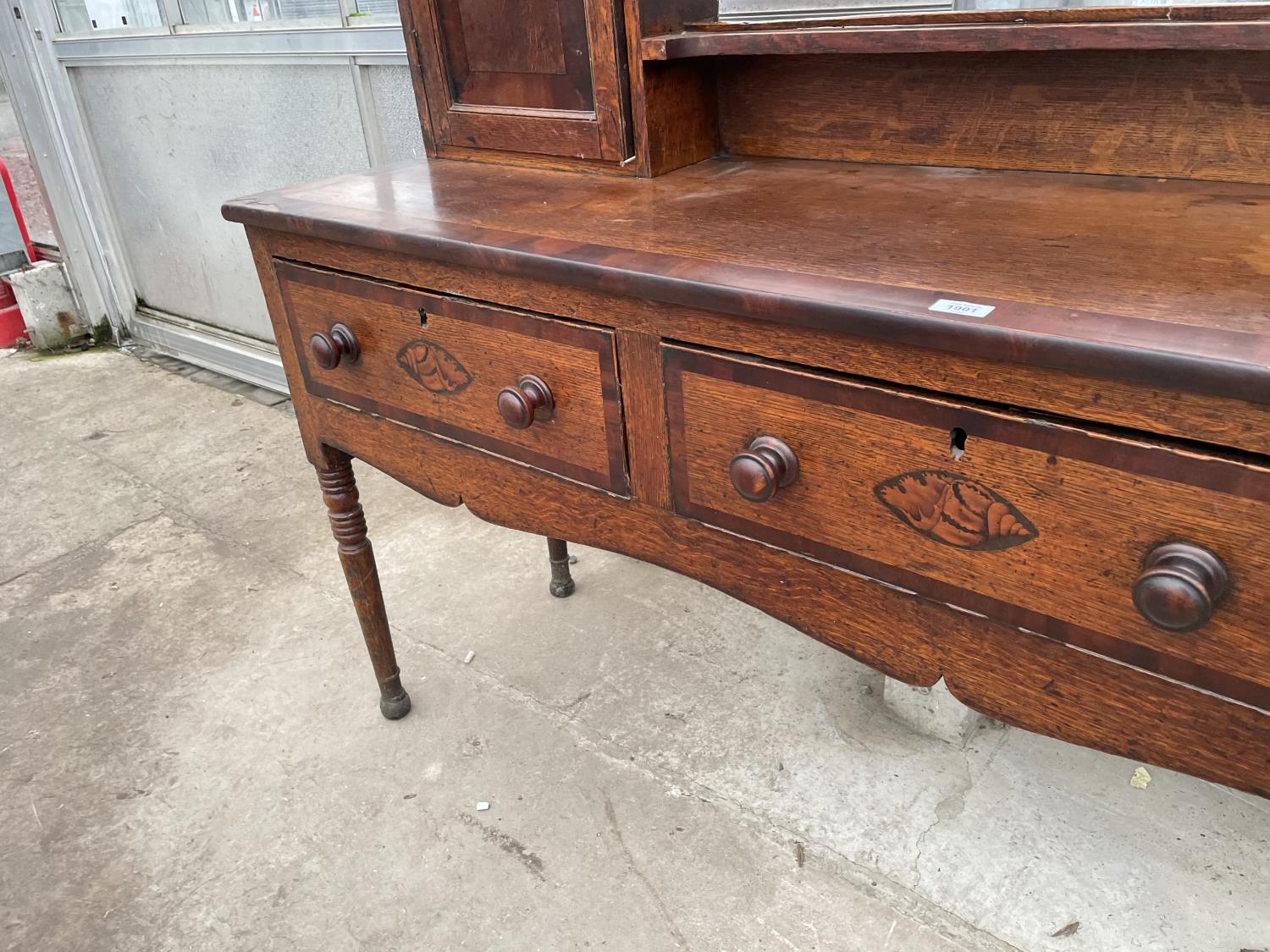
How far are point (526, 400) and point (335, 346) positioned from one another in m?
0.37

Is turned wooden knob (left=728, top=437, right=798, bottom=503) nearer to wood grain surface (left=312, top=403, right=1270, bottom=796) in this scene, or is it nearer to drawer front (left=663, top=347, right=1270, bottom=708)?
drawer front (left=663, top=347, right=1270, bottom=708)

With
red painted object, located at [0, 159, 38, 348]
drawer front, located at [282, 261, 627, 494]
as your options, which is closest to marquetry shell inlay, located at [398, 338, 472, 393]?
drawer front, located at [282, 261, 627, 494]

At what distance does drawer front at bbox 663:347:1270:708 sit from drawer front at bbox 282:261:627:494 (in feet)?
0.36

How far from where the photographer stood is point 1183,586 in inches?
27.7

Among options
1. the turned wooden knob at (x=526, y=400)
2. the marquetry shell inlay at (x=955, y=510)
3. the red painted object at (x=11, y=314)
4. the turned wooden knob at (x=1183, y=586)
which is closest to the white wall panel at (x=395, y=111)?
the turned wooden knob at (x=526, y=400)

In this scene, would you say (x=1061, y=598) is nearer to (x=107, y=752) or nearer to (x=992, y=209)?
(x=992, y=209)

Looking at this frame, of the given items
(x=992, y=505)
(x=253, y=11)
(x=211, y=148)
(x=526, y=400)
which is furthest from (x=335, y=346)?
(x=211, y=148)

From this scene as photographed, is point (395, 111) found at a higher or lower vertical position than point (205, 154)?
higher

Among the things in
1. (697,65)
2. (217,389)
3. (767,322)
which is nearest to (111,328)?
(217,389)

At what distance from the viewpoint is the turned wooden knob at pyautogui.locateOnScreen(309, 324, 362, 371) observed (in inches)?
51.4

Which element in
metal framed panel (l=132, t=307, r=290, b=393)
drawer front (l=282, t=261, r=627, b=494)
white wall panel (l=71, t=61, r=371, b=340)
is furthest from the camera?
metal framed panel (l=132, t=307, r=290, b=393)

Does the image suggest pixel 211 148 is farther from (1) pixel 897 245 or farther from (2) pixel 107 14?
(1) pixel 897 245

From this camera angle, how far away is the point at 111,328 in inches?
156

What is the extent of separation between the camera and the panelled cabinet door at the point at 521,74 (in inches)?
51.4
